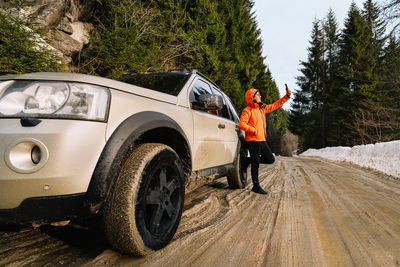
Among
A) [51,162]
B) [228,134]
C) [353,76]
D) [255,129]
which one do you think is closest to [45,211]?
[51,162]

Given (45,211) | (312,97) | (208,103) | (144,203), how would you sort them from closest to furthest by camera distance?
(45,211), (144,203), (208,103), (312,97)

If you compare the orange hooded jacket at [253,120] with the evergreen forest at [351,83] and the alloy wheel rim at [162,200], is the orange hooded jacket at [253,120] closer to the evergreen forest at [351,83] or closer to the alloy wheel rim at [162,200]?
the alloy wheel rim at [162,200]

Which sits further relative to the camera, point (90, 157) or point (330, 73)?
point (330, 73)

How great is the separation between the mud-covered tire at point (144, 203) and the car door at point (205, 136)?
0.47 m

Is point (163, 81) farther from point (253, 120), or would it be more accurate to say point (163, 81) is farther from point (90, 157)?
point (253, 120)

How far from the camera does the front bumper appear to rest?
93cm

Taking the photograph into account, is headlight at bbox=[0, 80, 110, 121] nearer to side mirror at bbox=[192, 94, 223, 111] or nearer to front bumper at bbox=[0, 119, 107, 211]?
front bumper at bbox=[0, 119, 107, 211]

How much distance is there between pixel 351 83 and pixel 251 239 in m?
25.5

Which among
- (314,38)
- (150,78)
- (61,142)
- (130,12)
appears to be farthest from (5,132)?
(314,38)

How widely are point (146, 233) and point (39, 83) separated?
113 centimetres

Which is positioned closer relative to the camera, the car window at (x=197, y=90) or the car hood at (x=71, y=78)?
the car hood at (x=71, y=78)

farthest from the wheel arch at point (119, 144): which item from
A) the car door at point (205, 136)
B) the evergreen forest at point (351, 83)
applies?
the evergreen forest at point (351, 83)

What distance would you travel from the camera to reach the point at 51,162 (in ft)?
3.20

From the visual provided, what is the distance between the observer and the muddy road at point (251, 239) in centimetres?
134
